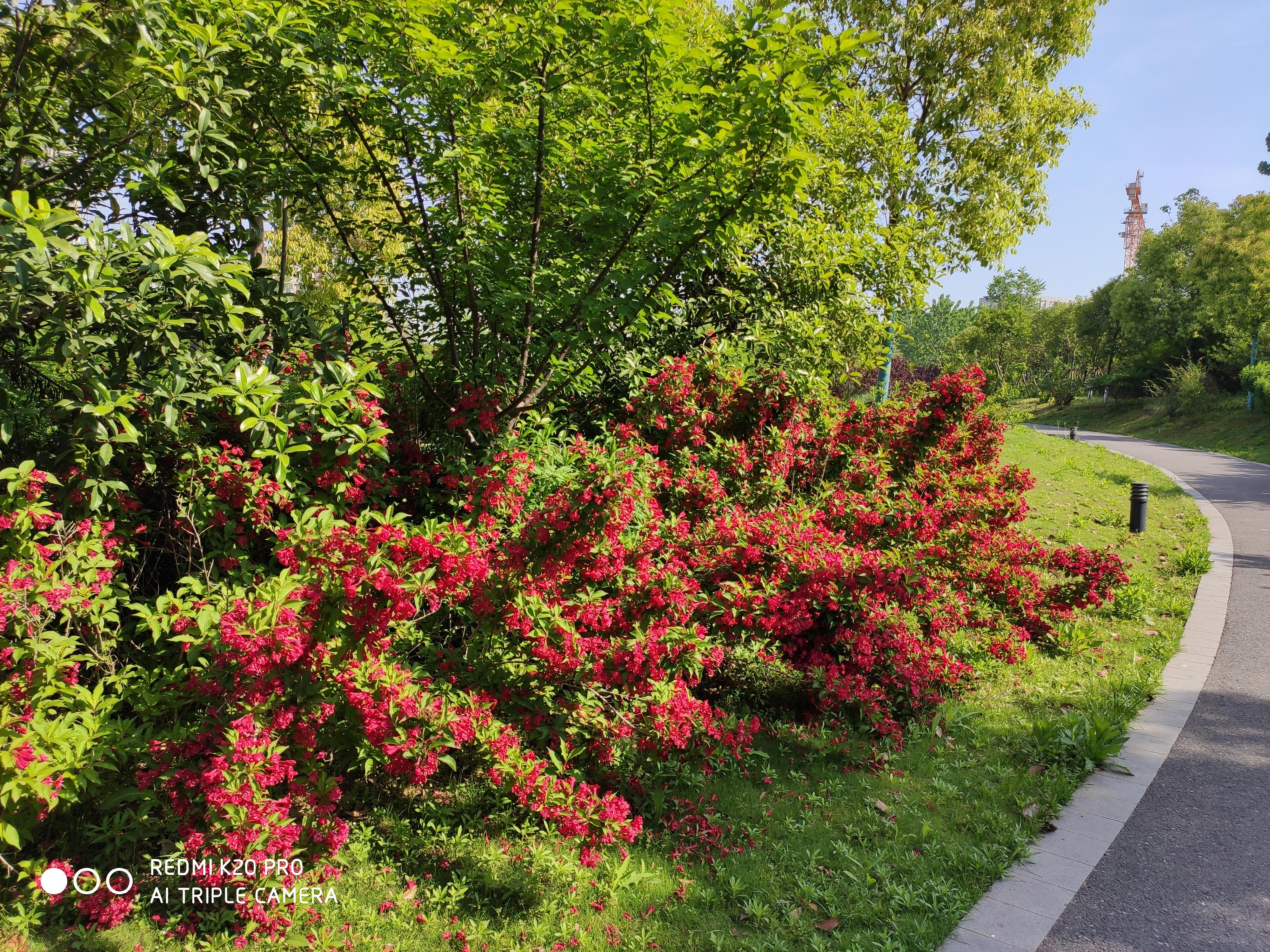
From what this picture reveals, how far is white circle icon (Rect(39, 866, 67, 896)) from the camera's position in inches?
113

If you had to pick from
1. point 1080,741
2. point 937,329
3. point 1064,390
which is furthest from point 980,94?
point 937,329

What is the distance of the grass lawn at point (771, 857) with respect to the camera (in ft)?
9.94

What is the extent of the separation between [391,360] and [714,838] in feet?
11.4

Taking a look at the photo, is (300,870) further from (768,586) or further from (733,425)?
(733,425)

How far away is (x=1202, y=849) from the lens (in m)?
3.84

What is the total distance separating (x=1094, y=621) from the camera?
7145 millimetres

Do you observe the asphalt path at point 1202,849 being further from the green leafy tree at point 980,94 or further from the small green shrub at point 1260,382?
the small green shrub at point 1260,382

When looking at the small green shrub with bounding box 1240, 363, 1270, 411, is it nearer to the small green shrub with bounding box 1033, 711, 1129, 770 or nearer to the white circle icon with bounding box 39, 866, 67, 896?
the small green shrub with bounding box 1033, 711, 1129, 770

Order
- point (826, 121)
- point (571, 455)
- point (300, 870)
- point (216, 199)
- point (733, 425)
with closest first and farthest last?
point (300, 870) < point (216, 199) < point (571, 455) < point (733, 425) < point (826, 121)

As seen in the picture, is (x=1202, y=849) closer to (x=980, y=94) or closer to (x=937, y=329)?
(x=980, y=94)

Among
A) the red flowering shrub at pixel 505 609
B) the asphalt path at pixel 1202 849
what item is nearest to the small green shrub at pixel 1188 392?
the asphalt path at pixel 1202 849

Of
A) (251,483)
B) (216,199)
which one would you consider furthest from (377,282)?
(251,483)

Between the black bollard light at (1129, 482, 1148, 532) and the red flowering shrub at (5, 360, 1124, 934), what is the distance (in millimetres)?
6614

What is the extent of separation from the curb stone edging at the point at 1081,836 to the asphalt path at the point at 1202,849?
0.17ft
